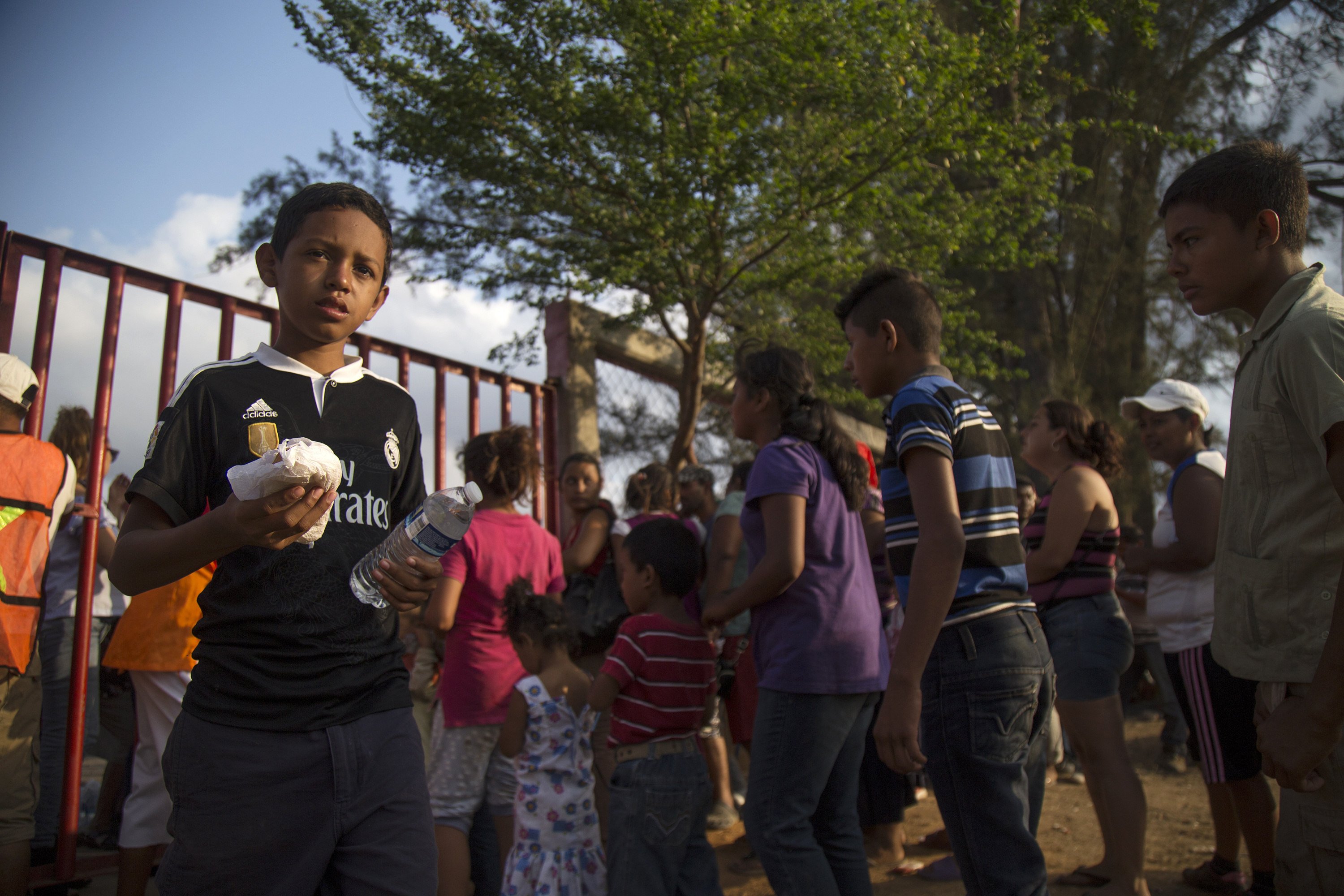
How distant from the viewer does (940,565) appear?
6.86 ft

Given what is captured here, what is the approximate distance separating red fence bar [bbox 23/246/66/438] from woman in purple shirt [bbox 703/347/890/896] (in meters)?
2.74

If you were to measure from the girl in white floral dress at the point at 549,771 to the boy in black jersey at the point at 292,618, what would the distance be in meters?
1.49

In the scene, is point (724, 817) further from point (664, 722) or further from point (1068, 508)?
point (1068, 508)

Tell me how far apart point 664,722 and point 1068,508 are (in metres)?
1.83

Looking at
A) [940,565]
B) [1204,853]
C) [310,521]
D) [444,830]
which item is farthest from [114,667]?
[1204,853]

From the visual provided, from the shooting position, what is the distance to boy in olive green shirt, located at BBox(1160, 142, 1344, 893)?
1.54m

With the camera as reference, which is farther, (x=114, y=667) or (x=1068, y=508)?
(x=1068, y=508)

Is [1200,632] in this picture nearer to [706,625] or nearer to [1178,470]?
[1178,470]

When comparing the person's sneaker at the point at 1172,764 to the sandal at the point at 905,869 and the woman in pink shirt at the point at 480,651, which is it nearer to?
the sandal at the point at 905,869

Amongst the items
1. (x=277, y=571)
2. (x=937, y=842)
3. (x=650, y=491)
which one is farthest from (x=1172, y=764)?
(x=277, y=571)

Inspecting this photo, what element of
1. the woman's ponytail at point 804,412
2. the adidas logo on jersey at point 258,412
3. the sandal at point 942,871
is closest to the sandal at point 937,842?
the sandal at point 942,871

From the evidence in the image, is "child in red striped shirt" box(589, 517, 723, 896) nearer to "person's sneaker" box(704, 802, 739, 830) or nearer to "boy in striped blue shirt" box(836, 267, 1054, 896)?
"boy in striped blue shirt" box(836, 267, 1054, 896)

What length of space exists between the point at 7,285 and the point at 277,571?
274 cm

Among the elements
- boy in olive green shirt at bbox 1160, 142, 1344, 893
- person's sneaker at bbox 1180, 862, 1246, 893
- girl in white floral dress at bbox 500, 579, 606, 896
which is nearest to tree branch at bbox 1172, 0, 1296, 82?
person's sneaker at bbox 1180, 862, 1246, 893
